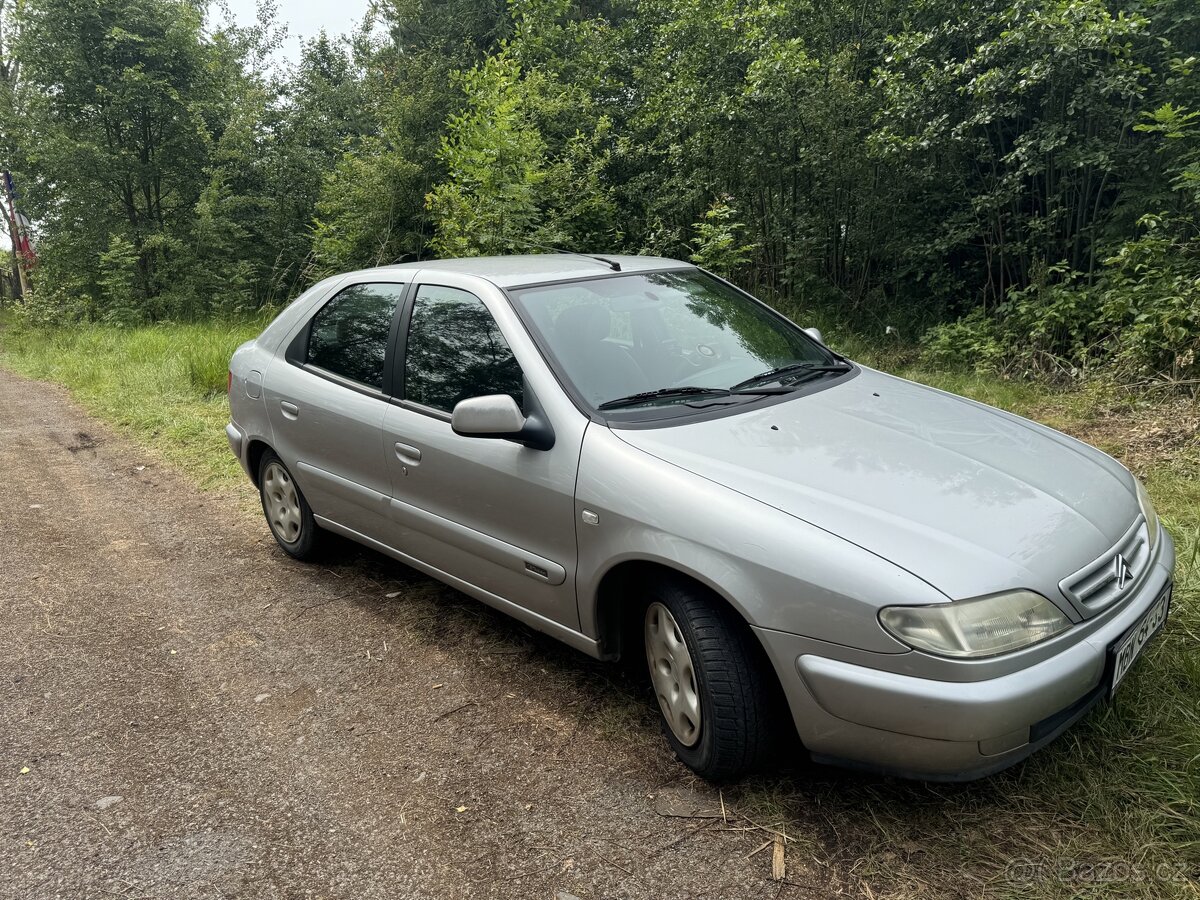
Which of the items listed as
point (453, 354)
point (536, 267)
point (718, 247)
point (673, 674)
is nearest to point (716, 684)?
point (673, 674)

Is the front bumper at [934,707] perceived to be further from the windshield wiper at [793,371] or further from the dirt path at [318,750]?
the windshield wiper at [793,371]

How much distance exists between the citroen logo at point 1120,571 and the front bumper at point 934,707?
0.10 metres

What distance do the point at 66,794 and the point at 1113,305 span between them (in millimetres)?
7673

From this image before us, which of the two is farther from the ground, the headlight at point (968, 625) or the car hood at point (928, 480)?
the car hood at point (928, 480)

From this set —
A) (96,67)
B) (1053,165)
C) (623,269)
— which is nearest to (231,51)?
(96,67)

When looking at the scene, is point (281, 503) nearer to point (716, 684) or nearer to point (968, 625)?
point (716, 684)

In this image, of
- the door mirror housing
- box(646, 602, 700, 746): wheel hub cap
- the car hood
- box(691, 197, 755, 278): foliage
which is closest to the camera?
the car hood

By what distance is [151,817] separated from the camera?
271 centimetres

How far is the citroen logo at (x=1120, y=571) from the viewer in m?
2.46

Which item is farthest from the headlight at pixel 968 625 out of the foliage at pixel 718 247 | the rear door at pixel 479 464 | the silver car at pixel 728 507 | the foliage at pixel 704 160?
the foliage at pixel 718 247

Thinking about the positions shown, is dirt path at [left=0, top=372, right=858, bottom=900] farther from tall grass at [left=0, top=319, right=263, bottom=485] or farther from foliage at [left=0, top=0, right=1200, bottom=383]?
foliage at [left=0, top=0, right=1200, bottom=383]

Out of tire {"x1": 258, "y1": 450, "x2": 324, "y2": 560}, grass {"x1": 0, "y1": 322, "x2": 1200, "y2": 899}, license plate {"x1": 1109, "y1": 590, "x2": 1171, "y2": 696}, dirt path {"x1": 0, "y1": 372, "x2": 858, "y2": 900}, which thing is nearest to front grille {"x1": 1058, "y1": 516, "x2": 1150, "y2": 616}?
license plate {"x1": 1109, "y1": 590, "x2": 1171, "y2": 696}

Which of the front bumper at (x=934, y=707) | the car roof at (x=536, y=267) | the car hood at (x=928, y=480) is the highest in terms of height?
the car roof at (x=536, y=267)

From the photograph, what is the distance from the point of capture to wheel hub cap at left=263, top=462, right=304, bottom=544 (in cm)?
457
